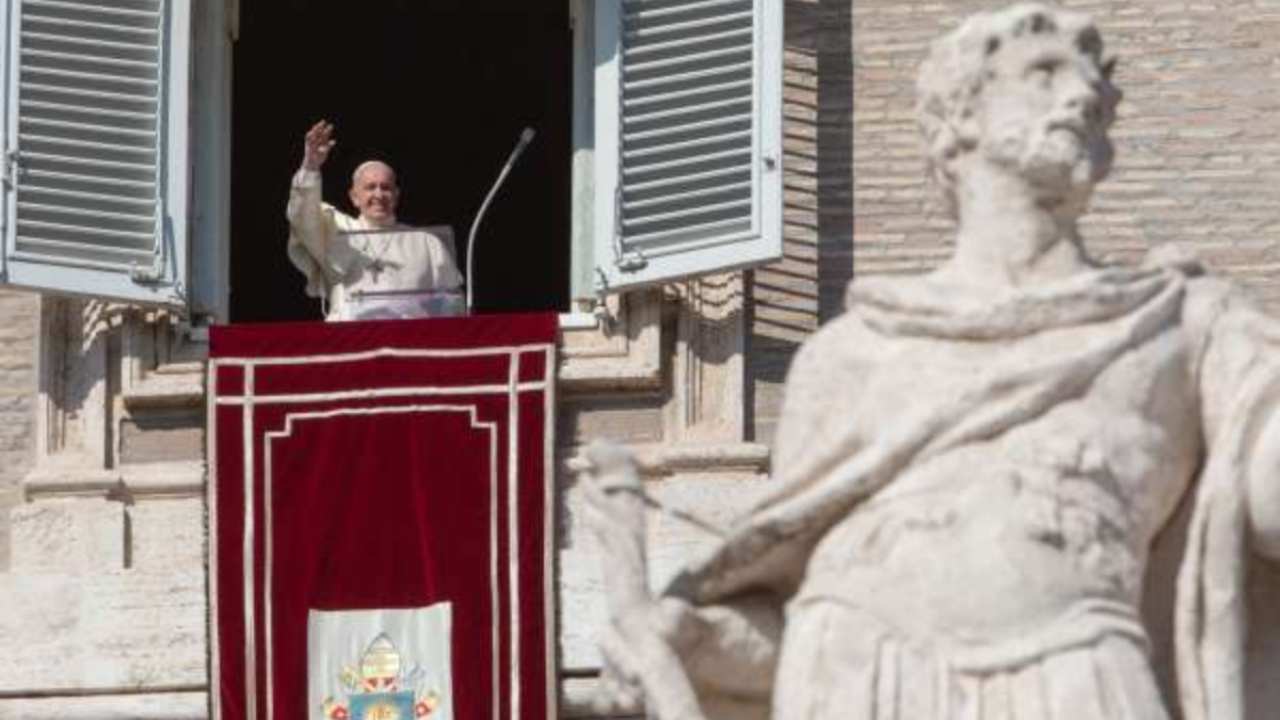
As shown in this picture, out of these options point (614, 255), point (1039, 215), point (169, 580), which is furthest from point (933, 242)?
point (1039, 215)

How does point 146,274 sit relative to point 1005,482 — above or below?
above

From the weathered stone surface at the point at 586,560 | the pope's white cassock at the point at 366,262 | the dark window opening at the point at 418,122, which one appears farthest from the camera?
the dark window opening at the point at 418,122

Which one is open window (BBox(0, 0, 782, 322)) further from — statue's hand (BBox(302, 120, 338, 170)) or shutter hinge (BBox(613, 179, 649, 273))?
statue's hand (BBox(302, 120, 338, 170))

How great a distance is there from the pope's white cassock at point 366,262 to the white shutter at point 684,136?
0.53 m

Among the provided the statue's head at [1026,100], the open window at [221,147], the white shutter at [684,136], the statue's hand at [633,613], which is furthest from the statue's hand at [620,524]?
the white shutter at [684,136]

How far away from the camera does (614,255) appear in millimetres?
25625

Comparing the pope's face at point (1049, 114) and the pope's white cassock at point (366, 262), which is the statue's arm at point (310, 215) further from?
the pope's face at point (1049, 114)

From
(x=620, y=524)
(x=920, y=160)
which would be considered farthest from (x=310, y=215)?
(x=620, y=524)

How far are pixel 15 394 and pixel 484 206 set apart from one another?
161cm

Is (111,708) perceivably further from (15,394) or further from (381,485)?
(15,394)

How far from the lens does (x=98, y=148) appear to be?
25969mm

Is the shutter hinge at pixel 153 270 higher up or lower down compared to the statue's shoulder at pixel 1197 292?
higher up

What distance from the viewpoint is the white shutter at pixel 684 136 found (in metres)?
25.5

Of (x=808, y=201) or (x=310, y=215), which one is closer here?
(x=310, y=215)
